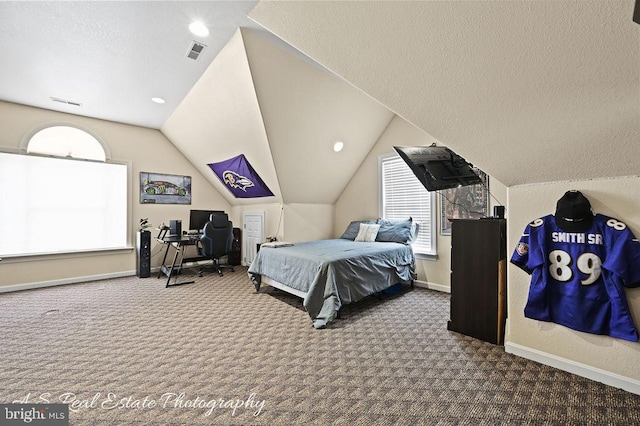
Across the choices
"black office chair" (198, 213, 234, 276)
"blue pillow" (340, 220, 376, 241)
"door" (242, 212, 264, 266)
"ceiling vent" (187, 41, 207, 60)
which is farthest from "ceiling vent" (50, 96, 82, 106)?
"blue pillow" (340, 220, 376, 241)

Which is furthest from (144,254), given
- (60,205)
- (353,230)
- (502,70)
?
(502,70)

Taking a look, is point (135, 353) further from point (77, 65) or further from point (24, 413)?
point (77, 65)

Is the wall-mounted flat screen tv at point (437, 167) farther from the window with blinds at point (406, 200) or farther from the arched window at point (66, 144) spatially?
the arched window at point (66, 144)

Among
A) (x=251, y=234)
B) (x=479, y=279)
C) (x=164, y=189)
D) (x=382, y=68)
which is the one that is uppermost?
(x=382, y=68)

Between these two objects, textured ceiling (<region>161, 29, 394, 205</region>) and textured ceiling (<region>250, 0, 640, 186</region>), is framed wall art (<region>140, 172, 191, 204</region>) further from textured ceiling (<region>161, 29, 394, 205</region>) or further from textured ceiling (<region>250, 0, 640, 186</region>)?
textured ceiling (<region>250, 0, 640, 186</region>)

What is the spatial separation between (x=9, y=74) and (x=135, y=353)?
378cm

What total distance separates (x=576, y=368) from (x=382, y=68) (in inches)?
96.2

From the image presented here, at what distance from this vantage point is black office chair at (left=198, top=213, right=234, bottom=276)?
181 inches

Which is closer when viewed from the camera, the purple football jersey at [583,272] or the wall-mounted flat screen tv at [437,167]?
the purple football jersey at [583,272]

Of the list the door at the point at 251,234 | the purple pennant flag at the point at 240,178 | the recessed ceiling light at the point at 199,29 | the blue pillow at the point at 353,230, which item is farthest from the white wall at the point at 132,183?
the recessed ceiling light at the point at 199,29

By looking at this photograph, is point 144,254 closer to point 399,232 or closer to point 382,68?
point 399,232

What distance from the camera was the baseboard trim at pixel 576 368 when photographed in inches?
63.6

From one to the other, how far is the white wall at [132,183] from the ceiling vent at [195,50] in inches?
114

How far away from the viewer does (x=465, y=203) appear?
357 cm
